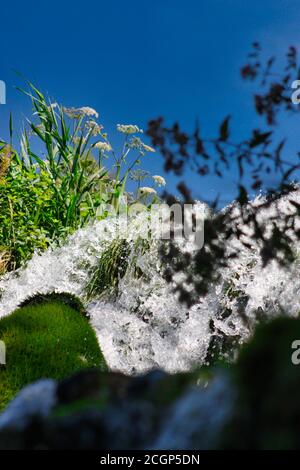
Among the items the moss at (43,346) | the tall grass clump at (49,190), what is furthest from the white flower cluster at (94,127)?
the moss at (43,346)

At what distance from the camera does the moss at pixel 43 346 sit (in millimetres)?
4160

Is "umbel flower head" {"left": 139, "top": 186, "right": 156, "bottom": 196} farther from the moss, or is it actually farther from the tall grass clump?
the moss

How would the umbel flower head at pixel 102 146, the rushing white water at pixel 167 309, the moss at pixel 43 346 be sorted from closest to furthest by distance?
the moss at pixel 43 346 → the rushing white water at pixel 167 309 → the umbel flower head at pixel 102 146

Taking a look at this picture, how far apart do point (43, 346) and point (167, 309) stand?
2193mm

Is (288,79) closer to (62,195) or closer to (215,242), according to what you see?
(215,242)

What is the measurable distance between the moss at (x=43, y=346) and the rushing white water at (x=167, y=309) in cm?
94

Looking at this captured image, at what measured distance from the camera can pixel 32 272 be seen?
24.3 feet

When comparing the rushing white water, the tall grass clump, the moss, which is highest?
the tall grass clump

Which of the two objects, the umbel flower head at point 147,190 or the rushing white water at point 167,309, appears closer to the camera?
the rushing white water at point 167,309

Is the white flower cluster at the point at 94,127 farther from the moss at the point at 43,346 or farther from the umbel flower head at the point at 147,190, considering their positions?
the moss at the point at 43,346

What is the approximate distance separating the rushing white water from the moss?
0.94m

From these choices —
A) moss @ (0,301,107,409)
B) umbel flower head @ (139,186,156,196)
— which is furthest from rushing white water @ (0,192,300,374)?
umbel flower head @ (139,186,156,196)

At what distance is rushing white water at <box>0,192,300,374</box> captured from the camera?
5.83 metres

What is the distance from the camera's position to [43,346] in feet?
14.3
